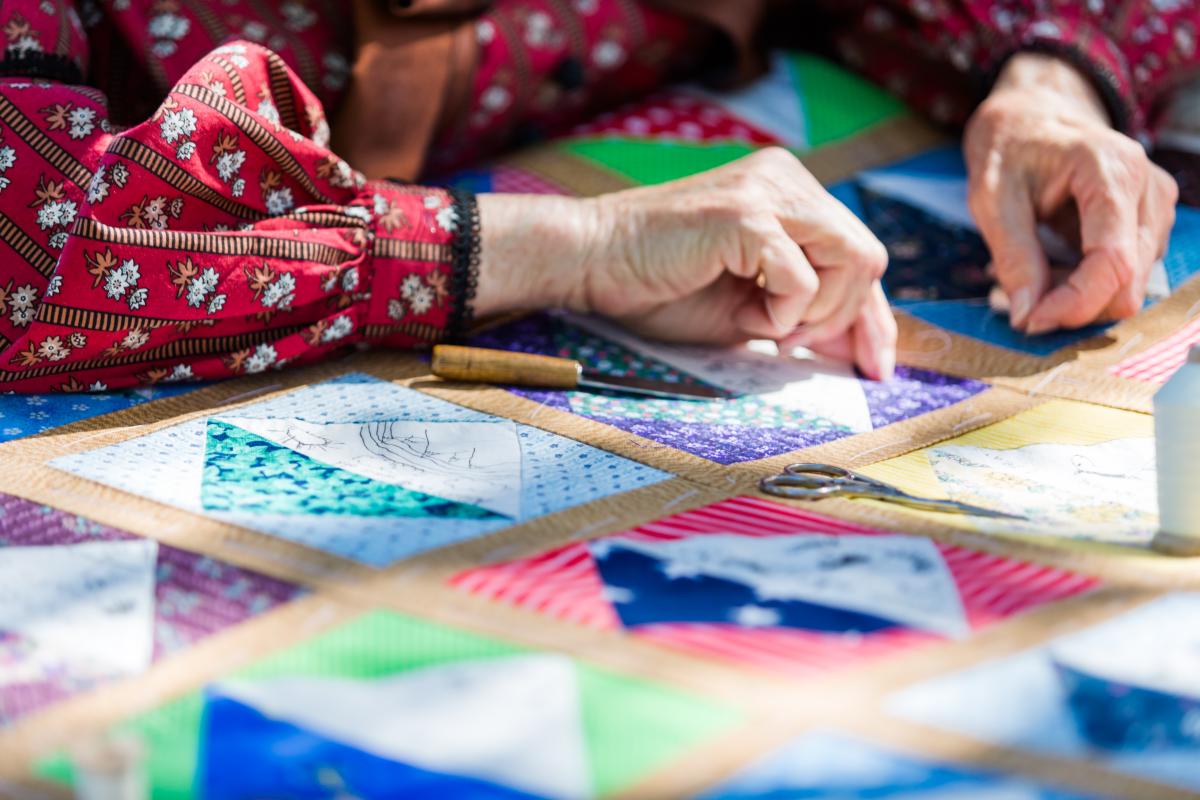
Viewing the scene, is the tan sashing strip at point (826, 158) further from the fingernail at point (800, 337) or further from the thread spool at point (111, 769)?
the thread spool at point (111, 769)

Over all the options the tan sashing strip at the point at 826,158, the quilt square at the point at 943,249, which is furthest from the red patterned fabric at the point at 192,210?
the quilt square at the point at 943,249

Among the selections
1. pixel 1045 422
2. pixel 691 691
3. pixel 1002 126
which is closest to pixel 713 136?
pixel 1002 126

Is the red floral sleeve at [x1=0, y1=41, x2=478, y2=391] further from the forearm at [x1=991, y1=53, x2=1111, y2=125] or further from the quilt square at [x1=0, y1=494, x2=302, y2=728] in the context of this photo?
the forearm at [x1=991, y1=53, x2=1111, y2=125]

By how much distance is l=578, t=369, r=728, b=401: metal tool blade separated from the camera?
1.00m

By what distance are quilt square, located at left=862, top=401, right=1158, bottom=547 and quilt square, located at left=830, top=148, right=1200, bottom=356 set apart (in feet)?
0.51

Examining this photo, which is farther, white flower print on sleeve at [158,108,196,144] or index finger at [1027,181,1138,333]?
index finger at [1027,181,1138,333]

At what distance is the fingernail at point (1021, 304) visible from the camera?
1.13m

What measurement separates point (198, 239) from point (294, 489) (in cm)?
23

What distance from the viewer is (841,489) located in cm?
83

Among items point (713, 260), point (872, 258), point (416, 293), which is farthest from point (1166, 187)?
point (416, 293)

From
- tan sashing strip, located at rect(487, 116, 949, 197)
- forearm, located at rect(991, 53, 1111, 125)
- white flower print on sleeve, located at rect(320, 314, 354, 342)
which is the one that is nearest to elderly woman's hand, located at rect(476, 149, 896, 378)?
white flower print on sleeve, located at rect(320, 314, 354, 342)

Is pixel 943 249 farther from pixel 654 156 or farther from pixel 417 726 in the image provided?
pixel 417 726

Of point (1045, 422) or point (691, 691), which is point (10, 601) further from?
point (1045, 422)

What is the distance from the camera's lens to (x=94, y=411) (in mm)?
948
